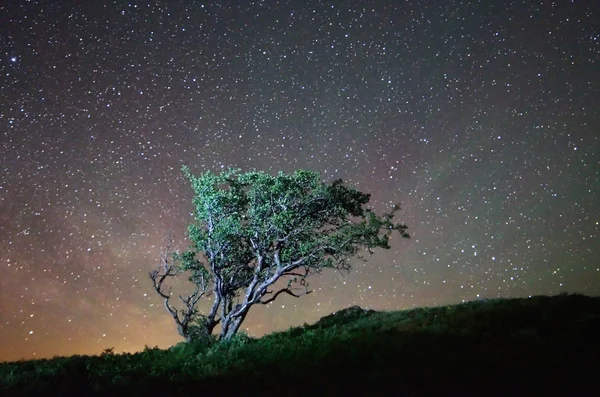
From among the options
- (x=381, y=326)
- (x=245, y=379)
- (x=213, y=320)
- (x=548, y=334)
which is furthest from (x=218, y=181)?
(x=548, y=334)

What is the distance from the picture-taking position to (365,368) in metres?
10.1

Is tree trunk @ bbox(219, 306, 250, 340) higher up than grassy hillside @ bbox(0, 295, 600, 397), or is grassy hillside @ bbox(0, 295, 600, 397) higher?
tree trunk @ bbox(219, 306, 250, 340)

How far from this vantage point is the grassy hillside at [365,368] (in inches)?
338

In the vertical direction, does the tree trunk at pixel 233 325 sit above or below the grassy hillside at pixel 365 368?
above

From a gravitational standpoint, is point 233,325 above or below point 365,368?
above

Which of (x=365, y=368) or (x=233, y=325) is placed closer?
(x=365, y=368)

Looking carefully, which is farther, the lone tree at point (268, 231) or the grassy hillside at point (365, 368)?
the lone tree at point (268, 231)

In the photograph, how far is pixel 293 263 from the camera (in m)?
23.2

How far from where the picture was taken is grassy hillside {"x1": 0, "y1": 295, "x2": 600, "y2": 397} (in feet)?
28.2

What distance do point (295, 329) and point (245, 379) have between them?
1225cm

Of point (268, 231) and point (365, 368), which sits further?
point (268, 231)

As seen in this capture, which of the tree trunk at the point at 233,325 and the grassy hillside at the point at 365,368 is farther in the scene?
the tree trunk at the point at 233,325

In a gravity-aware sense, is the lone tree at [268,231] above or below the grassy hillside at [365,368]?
above

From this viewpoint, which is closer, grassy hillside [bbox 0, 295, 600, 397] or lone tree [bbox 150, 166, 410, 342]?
grassy hillside [bbox 0, 295, 600, 397]
